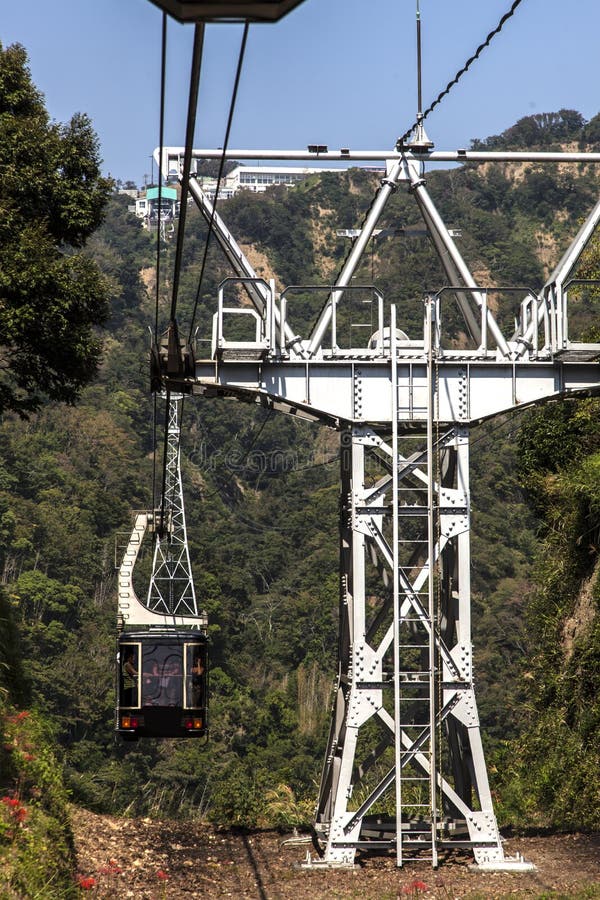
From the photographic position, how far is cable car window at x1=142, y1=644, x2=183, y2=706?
55.8 feet

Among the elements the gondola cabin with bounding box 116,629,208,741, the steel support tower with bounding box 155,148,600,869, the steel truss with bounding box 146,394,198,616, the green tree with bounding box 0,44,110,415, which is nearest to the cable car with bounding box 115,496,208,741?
the gondola cabin with bounding box 116,629,208,741

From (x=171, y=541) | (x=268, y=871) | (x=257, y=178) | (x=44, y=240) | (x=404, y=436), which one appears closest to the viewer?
(x=268, y=871)

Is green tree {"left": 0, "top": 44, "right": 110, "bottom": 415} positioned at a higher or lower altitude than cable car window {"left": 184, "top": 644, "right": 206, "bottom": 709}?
higher

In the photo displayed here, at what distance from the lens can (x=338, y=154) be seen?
17109 millimetres

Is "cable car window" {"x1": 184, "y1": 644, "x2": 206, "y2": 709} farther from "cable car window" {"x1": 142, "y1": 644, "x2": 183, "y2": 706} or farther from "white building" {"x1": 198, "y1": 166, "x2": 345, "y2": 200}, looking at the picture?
"white building" {"x1": 198, "y1": 166, "x2": 345, "y2": 200}

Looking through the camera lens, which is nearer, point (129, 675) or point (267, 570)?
point (129, 675)

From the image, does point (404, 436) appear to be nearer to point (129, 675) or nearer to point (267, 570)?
point (129, 675)

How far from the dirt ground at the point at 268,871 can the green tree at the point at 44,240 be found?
7040 mm

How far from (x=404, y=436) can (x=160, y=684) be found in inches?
175

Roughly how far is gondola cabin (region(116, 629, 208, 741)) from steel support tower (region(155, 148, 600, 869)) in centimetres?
183

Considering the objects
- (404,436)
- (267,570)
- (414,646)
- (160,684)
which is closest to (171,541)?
A: (160,684)

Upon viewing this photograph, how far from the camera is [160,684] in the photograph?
55.8 feet

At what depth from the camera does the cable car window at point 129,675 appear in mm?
17016

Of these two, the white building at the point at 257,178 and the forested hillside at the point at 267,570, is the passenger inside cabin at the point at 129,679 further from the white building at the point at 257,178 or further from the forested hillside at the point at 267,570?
the white building at the point at 257,178
